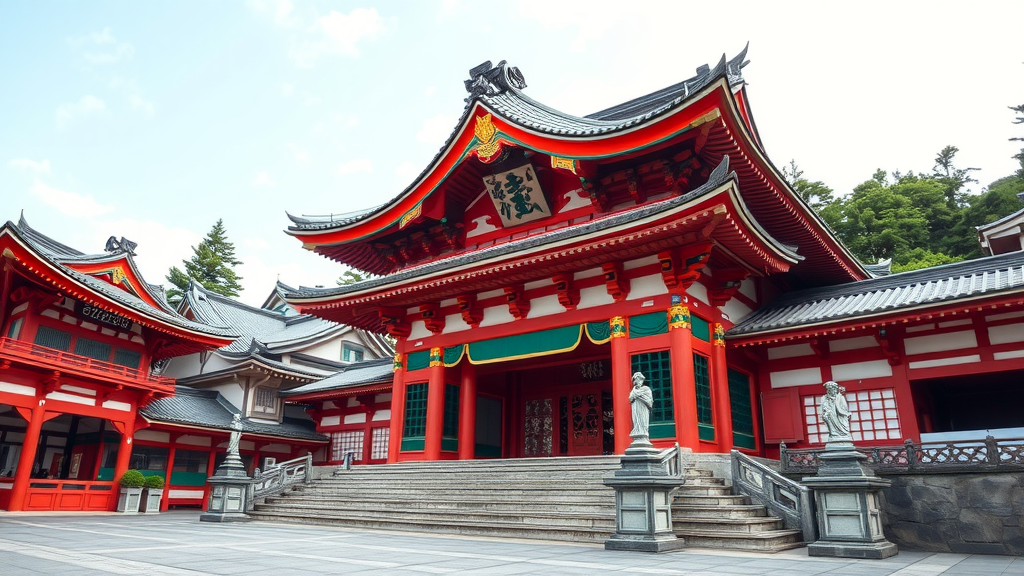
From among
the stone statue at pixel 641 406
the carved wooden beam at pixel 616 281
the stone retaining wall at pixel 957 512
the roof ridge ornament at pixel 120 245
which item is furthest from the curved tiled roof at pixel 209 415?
the stone retaining wall at pixel 957 512

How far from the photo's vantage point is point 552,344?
16953 millimetres

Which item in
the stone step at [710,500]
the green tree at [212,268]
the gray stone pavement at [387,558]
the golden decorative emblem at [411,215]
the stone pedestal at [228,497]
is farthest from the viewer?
the green tree at [212,268]

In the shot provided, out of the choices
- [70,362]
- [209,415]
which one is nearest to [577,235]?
[70,362]

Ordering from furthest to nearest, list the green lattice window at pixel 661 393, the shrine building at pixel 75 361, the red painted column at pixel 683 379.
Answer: the shrine building at pixel 75 361
the green lattice window at pixel 661 393
the red painted column at pixel 683 379

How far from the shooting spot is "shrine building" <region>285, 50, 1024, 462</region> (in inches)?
559

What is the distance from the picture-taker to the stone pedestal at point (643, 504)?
10133 millimetres

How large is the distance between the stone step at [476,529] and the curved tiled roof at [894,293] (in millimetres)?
6817

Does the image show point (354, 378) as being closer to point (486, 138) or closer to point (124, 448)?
point (124, 448)

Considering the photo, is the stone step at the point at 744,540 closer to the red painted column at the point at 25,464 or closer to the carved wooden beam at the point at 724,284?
the carved wooden beam at the point at 724,284

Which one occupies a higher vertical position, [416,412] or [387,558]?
[416,412]

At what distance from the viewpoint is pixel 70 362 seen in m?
21.5

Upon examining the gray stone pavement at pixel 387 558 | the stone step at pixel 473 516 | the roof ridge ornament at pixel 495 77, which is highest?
the roof ridge ornament at pixel 495 77

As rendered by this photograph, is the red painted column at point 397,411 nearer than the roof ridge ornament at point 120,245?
Yes

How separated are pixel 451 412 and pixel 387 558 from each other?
33.8 ft
